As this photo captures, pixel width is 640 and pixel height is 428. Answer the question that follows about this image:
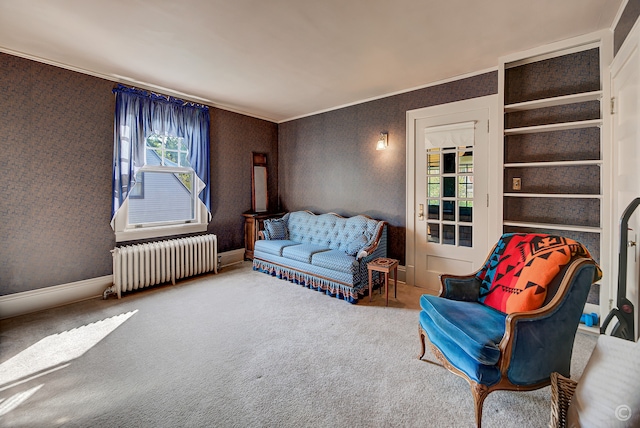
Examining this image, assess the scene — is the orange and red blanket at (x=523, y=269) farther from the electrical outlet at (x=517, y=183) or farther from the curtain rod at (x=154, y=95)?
the curtain rod at (x=154, y=95)

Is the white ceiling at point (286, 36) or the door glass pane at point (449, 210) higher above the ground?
the white ceiling at point (286, 36)

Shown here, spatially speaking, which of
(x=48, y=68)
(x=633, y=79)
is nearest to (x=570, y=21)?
→ (x=633, y=79)

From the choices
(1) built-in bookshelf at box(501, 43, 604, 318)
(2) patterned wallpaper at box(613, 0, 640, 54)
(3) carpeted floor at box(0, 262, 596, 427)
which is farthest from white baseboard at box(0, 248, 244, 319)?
(2) patterned wallpaper at box(613, 0, 640, 54)

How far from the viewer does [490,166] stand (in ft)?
10.9

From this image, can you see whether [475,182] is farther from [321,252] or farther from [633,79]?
[321,252]

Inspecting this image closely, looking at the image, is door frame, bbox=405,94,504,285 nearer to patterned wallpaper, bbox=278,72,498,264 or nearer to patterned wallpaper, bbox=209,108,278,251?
patterned wallpaper, bbox=278,72,498,264

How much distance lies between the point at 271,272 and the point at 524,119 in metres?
3.77

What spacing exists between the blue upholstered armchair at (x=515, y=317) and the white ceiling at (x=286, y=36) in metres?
1.86

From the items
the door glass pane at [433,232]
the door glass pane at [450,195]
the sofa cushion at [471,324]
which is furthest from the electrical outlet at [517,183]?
the sofa cushion at [471,324]

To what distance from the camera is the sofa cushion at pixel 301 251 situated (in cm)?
390

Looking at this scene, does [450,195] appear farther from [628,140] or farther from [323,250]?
[323,250]

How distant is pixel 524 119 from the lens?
10.1 ft

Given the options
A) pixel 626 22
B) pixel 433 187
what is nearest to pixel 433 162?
pixel 433 187

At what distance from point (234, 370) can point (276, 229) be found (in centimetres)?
285
